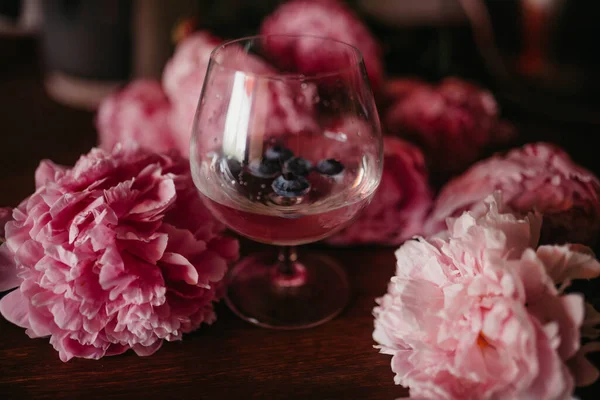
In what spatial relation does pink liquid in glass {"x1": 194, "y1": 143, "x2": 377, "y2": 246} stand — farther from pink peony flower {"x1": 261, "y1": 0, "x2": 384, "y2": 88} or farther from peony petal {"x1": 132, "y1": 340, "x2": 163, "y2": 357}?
pink peony flower {"x1": 261, "y1": 0, "x2": 384, "y2": 88}

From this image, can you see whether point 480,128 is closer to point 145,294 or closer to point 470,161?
point 470,161

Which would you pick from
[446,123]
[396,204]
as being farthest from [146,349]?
[446,123]

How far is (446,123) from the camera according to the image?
0.76m

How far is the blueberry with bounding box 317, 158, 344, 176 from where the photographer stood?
0.55 metres

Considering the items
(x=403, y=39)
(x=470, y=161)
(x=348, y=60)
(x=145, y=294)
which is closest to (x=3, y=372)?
(x=145, y=294)

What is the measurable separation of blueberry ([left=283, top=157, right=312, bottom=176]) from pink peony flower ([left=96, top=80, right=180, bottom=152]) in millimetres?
226

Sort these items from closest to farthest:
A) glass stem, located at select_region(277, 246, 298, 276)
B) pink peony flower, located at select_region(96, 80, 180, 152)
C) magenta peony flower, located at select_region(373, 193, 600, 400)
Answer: magenta peony flower, located at select_region(373, 193, 600, 400) → glass stem, located at select_region(277, 246, 298, 276) → pink peony flower, located at select_region(96, 80, 180, 152)

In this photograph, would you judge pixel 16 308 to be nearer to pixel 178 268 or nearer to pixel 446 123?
pixel 178 268

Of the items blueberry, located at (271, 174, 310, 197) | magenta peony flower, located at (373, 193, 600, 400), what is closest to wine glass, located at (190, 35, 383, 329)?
blueberry, located at (271, 174, 310, 197)

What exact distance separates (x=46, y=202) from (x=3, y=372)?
0.13 m

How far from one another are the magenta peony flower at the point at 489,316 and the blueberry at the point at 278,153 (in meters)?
0.17

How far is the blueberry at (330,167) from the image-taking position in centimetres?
55

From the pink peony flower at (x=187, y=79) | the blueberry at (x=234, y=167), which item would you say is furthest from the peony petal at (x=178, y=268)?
the pink peony flower at (x=187, y=79)

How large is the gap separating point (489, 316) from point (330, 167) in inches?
8.9
